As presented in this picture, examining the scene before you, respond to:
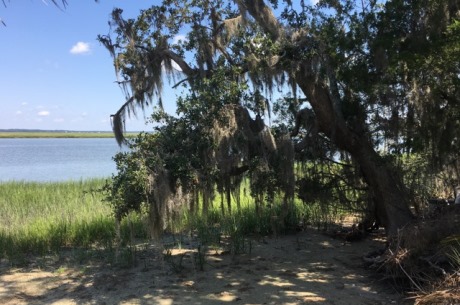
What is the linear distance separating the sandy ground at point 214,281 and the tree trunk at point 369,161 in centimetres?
89

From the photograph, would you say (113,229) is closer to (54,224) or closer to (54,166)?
(54,224)

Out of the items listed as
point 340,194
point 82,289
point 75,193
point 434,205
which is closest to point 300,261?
point 340,194

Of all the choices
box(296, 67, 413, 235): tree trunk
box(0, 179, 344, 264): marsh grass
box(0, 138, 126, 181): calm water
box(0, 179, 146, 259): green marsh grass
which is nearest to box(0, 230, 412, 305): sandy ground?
box(0, 179, 344, 264): marsh grass

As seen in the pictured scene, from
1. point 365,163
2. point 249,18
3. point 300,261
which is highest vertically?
point 249,18

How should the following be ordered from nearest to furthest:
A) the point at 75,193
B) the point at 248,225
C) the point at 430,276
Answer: the point at 430,276 → the point at 248,225 → the point at 75,193

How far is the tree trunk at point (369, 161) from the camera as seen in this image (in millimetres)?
6566

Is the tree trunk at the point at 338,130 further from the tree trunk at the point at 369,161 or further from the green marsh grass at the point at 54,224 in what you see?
the green marsh grass at the point at 54,224

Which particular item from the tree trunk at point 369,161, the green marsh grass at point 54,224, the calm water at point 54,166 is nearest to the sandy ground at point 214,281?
the green marsh grass at point 54,224

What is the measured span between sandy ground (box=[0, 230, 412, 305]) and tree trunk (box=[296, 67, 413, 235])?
2.91 feet

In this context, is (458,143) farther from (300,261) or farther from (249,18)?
(249,18)

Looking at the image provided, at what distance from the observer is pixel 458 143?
705cm

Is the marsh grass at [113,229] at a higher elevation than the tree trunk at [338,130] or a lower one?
lower

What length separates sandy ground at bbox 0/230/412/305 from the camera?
5.20 m

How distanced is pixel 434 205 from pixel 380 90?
2643 mm
